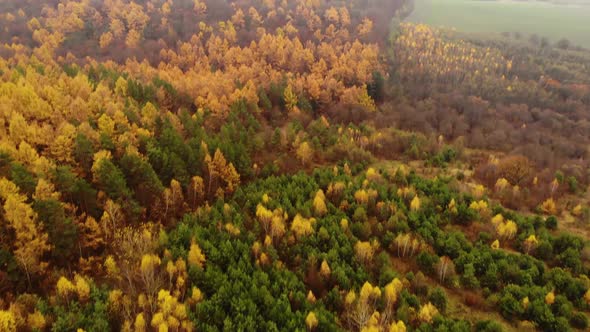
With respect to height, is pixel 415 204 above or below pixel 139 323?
below

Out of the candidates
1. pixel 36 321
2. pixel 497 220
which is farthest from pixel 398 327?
pixel 36 321

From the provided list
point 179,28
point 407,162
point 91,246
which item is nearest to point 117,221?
point 91,246

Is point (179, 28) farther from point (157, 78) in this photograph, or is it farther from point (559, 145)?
point (559, 145)

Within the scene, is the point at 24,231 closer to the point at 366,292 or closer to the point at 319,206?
the point at 319,206

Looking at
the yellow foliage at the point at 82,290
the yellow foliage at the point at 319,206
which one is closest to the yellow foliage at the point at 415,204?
the yellow foliage at the point at 319,206

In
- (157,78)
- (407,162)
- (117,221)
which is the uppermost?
(157,78)

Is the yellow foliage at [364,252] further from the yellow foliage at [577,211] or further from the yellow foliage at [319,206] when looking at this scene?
the yellow foliage at [577,211]

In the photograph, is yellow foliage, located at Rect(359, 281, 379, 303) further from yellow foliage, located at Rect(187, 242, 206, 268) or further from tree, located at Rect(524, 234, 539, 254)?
tree, located at Rect(524, 234, 539, 254)
